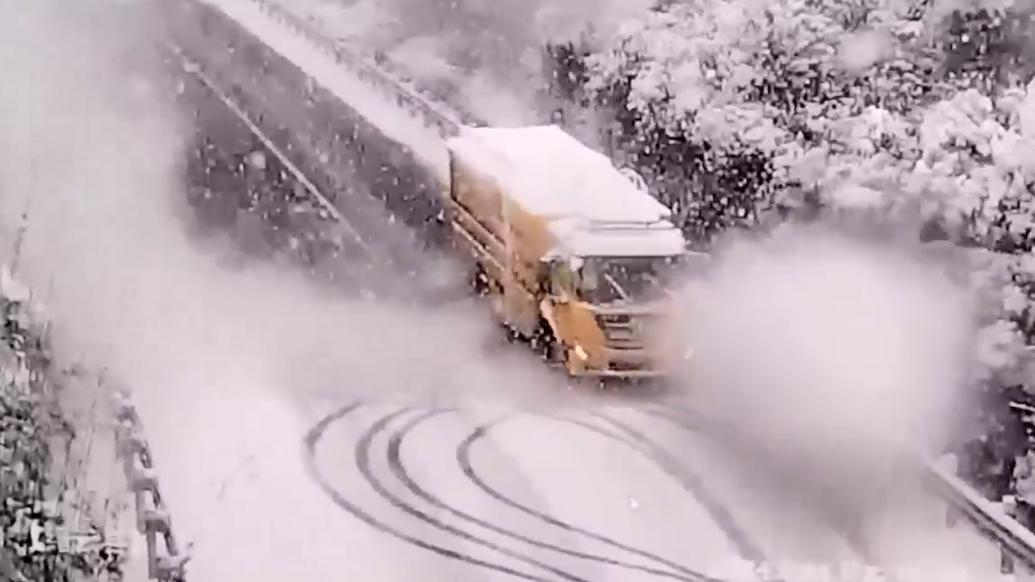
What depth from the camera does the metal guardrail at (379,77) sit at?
3.35 metres

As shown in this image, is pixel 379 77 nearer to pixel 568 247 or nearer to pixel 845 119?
pixel 568 247

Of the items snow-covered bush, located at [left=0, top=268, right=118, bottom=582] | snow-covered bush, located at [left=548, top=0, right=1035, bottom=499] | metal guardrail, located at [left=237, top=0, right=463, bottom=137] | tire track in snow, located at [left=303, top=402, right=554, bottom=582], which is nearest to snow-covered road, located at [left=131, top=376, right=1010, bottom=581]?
→ tire track in snow, located at [left=303, top=402, right=554, bottom=582]

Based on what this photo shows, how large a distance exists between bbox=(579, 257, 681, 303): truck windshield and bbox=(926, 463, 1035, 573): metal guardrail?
0.80 m

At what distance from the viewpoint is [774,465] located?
3254 mm

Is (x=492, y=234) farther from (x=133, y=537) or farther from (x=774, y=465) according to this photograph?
(x=133, y=537)

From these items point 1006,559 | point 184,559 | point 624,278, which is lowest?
point 1006,559

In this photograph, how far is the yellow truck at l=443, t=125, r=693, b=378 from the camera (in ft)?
10.6

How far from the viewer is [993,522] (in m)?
3.21

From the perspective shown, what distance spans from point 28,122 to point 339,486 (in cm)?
109

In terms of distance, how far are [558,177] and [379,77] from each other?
0.50 meters

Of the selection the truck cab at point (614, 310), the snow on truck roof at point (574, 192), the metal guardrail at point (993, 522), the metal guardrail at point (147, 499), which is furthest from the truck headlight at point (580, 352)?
the metal guardrail at point (147, 499)

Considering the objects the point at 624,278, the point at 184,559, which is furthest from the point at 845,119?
the point at 184,559

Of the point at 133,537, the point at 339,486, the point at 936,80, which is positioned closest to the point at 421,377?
the point at 339,486

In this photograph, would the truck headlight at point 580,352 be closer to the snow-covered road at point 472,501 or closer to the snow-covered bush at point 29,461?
the snow-covered road at point 472,501
